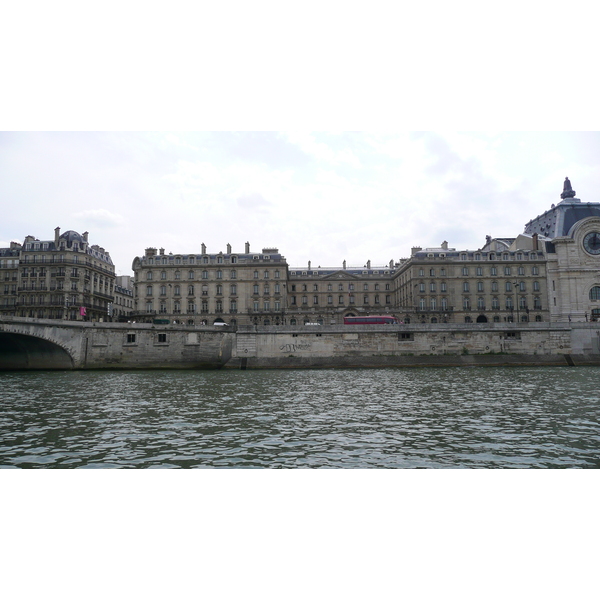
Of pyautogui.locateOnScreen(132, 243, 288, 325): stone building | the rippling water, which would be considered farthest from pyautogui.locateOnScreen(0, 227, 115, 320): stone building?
the rippling water

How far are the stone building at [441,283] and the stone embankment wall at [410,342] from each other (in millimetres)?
20490

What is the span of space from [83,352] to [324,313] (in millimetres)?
41474

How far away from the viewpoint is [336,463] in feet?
41.2

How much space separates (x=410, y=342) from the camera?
53.2 metres

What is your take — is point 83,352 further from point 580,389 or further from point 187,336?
point 580,389

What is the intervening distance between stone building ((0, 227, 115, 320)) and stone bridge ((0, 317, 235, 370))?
78.1ft

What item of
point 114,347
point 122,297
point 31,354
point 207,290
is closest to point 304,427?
point 114,347

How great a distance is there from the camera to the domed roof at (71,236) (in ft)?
250

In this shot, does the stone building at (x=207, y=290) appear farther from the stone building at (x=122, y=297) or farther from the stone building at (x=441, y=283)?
the stone building at (x=122, y=297)

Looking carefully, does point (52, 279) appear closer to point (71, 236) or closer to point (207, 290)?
point (71, 236)

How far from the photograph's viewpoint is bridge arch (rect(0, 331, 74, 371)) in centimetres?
4653

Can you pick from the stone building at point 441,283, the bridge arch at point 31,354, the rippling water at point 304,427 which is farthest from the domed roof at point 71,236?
the rippling water at point 304,427

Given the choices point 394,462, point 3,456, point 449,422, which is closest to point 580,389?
point 449,422

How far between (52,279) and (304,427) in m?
68.1
